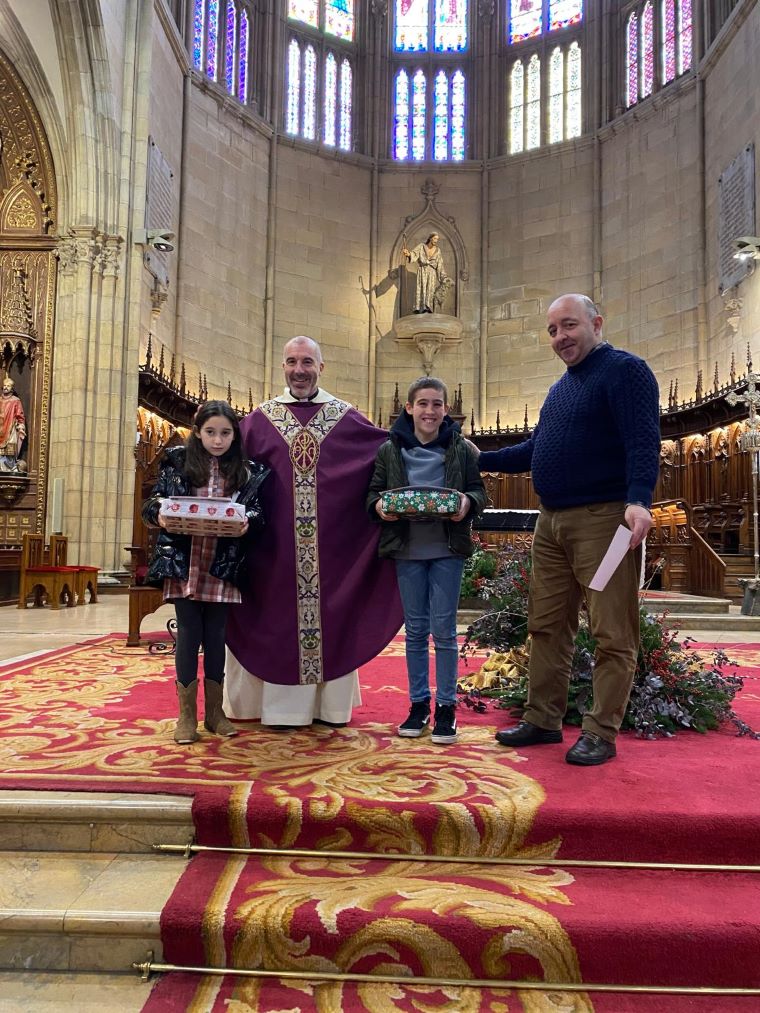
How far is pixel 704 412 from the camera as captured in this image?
51.1ft

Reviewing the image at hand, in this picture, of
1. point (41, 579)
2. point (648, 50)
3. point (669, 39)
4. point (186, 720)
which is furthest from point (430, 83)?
point (186, 720)

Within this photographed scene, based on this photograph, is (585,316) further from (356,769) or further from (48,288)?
(48,288)

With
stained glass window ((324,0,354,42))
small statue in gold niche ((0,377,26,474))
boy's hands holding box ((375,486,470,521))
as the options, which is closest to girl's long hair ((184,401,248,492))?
boy's hands holding box ((375,486,470,521))

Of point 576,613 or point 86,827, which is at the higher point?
point 576,613

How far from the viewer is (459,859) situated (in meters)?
2.44

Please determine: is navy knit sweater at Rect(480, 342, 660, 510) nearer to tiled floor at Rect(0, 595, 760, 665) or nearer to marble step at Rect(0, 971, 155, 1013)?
marble step at Rect(0, 971, 155, 1013)

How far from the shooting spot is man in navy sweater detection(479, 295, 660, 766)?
2.99 metres

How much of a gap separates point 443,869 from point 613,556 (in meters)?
1.20

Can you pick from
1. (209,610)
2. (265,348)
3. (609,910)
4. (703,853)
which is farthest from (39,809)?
(265,348)

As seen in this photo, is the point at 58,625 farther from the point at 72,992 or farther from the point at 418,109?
the point at 418,109

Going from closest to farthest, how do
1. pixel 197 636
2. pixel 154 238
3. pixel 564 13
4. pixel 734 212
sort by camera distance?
pixel 197 636 → pixel 154 238 → pixel 734 212 → pixel 564 13

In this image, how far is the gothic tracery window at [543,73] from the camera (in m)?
19.2

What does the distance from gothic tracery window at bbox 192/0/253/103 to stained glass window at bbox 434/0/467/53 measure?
479 centimetres

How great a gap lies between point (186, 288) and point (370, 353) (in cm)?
480
